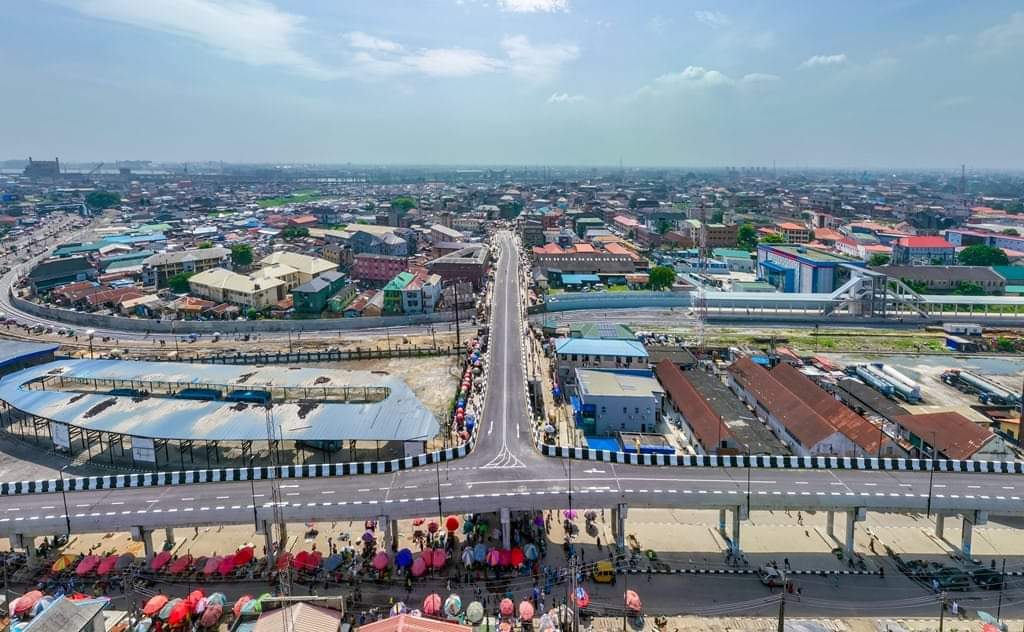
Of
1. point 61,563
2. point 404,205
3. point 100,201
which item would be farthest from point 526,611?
point 100,201

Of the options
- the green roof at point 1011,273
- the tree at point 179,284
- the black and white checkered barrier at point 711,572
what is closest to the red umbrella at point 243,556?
the black and white checkered barrier at point 711,572

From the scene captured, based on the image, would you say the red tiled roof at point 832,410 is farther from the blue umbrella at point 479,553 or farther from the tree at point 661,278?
the tree at point 661,278

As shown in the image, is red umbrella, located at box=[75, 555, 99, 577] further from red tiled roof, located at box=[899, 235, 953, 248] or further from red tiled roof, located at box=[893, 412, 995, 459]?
red tiled roof, located at box=[899, 235, 953, 248]

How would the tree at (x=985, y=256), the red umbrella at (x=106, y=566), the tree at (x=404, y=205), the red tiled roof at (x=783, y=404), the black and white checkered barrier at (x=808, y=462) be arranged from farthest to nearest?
1. the tree at (x=404, y=205)
2. the tree at (x=985, y=256)
3. the red tiled roof at (x=783, y=404)
4. the black and white checkered barrier at (x=808, y=462)
5. the red umbrella at (x=106, y=566)

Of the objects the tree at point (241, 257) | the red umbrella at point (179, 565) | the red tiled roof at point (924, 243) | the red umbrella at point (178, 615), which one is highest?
the red tiled roof at point (924, 243)

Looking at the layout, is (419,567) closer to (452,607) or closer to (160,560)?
(452,607)

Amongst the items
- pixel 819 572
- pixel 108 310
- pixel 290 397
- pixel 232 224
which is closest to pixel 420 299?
pixel 290 397

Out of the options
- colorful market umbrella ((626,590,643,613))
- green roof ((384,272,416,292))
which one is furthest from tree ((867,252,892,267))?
colorful market umbrella ((626,590,643,613))
